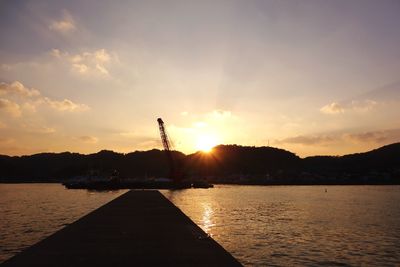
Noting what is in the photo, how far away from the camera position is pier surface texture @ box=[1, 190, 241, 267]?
654 inches

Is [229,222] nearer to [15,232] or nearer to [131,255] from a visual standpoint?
[15,232]

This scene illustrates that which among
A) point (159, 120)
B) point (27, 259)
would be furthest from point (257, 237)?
point (159, 120)

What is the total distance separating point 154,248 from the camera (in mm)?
20000

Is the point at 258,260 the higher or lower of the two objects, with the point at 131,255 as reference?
lower

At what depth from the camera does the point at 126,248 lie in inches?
781

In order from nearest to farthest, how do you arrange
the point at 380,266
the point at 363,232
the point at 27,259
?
the point at 27,259
the point at 380,266
the point at 363,232

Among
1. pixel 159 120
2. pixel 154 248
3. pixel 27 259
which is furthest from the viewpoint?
pixel 159 120

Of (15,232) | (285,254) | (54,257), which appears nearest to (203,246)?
(54,257)

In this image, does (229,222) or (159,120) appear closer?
(229,222)

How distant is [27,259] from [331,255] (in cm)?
2325

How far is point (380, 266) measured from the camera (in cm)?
2853

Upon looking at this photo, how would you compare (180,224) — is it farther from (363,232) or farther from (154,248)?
(363,232)

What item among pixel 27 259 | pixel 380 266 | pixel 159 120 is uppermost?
pixel 159 120

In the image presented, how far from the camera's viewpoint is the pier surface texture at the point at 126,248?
1661 cm
